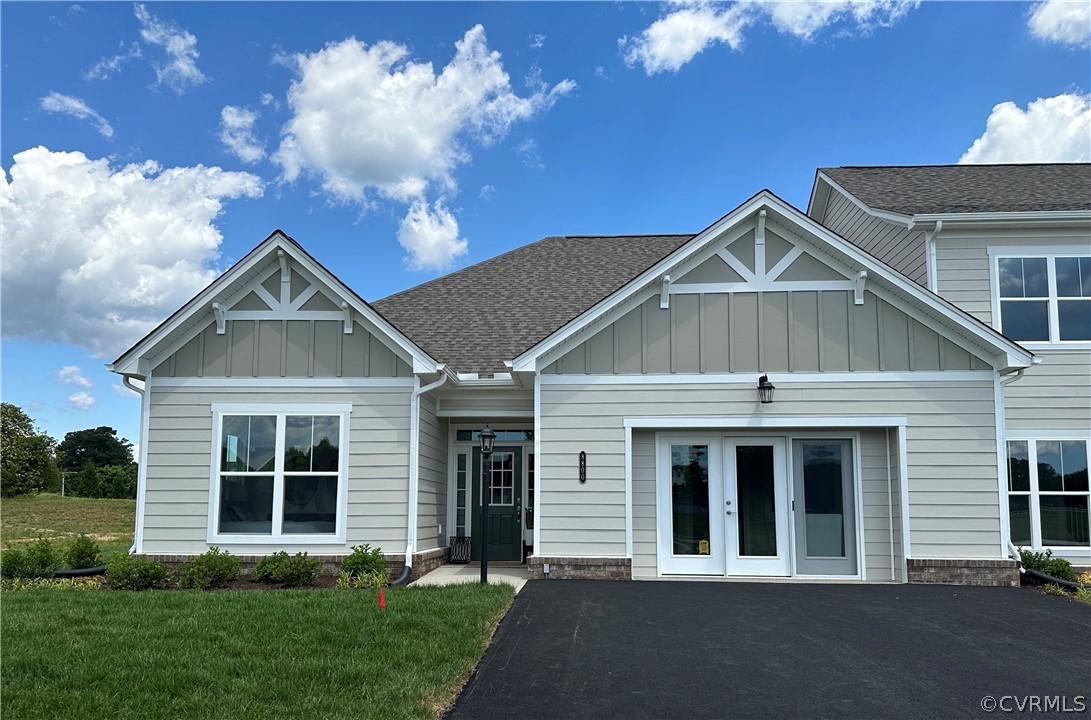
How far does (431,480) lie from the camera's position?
12398 mm

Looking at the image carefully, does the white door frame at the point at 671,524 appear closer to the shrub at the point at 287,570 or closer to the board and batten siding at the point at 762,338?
the board and batten siding at the point at 762,338

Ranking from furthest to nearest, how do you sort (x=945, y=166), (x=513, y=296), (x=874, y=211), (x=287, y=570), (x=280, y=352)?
(x=945, y=166), (x=513, y=296), (x=874, y=211), (x=280, y=352), (x=287, y=570)

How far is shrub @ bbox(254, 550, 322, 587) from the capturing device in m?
10.3

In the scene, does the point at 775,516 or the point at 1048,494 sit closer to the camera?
the point at 775,516

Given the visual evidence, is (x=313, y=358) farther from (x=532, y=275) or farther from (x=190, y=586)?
(x=532, y=275)

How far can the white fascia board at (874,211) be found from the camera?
12838 mm

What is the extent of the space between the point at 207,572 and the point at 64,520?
18.4 metres

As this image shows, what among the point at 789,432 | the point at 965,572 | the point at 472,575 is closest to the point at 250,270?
the point at 472,575

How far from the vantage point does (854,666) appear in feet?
21.2

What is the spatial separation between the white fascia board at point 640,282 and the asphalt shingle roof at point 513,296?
67.3 inches

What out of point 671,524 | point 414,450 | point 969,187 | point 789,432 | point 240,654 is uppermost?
point 969,187

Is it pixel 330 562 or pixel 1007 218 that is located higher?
pixel 1007 218

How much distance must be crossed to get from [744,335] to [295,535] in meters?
7.27

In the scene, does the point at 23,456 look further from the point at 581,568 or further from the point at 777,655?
the point at 777,655
